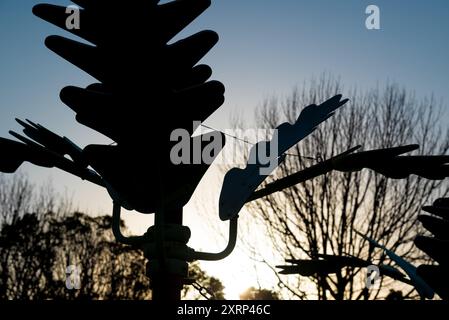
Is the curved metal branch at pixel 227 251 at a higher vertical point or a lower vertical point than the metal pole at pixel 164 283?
higher

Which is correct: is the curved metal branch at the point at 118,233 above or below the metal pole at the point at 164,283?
above

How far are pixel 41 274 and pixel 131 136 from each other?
755 inches

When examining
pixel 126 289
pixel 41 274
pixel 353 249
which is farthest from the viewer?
pixel 126 289

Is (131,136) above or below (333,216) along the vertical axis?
below

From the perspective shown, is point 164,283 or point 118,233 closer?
point 164,283

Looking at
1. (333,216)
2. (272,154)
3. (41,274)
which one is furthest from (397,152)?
(41,274)

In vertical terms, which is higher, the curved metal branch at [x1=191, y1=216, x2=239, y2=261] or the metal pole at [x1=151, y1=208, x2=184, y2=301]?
the curved metal branch at [x1=191, y1=216, x2=239, y2=261]

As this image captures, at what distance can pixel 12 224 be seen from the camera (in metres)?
16.3

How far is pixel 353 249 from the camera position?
406 inches

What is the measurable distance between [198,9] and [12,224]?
17.4 metres

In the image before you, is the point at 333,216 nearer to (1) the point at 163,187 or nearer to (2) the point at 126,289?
(1) the point at 163,187

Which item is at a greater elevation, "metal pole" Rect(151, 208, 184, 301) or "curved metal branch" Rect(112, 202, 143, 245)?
"curved metal branch" Rect(112, 202, 143, 245)
